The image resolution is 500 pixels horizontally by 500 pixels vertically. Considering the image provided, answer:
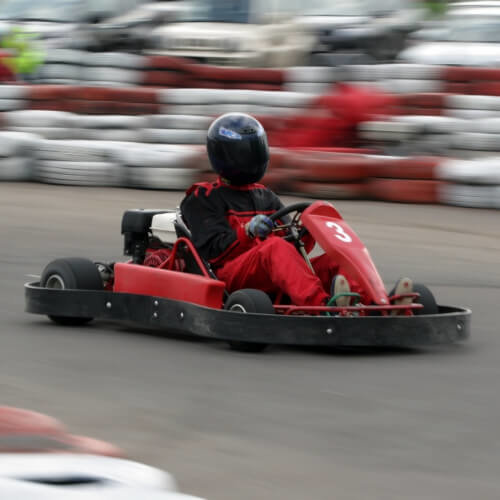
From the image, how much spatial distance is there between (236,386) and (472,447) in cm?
107

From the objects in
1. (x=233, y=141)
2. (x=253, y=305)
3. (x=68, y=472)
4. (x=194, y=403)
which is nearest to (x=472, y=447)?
(x=194, y=403)

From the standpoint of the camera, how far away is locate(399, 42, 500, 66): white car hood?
45.0 ft

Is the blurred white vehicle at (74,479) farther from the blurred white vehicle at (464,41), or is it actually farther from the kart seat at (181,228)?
the blurred white vehicle at (464,41)

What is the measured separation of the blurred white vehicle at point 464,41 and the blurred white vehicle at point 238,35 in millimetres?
1765

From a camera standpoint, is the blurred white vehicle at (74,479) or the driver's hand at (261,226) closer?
the blurred white vehicle at (74,479)

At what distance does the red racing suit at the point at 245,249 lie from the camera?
4.94 meters

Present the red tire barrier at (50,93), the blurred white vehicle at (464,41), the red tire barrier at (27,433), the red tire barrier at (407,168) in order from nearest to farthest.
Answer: the red tire barrier at (27,433)
the red tire barrier at (407,168)
the blurred white vehicle at (464,41)
the red tire barrier at (50,93)

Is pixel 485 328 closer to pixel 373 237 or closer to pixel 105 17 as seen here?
pixel 373 237

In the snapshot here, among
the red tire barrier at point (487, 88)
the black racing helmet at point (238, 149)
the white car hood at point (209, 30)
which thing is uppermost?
the white car hood at point (209, 30)

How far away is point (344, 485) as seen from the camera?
10.4 feet

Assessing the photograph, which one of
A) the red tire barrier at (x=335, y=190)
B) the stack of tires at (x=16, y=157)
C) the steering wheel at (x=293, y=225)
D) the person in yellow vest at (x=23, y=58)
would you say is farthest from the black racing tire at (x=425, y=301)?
the person in yellow vest at (x=23, y=58)

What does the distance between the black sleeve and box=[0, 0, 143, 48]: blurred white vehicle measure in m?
12.0

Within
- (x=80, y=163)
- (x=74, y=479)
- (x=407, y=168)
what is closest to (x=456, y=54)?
(x=407, y=168)

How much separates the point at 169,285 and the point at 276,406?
133 cm
